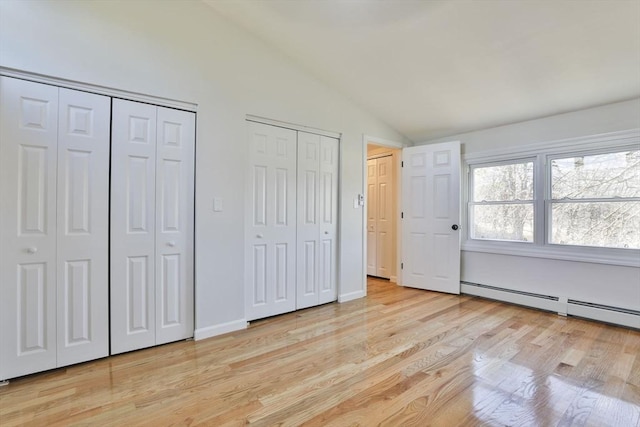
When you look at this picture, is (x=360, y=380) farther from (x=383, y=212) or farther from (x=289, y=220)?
(x=383, y=212)

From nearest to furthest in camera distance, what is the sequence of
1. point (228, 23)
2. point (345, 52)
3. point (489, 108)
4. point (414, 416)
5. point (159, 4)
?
point (414, 416) → point (159, 4) → point (228, 23) → point (345, 52) → point (489, 108)

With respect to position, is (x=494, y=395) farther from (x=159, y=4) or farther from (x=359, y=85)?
(x=159, y=4)

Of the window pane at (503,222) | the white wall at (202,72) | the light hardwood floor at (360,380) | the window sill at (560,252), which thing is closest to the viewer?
the light hardwood floor at (360,380)

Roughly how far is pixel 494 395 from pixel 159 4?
12.3 ft

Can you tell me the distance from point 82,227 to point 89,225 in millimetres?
43

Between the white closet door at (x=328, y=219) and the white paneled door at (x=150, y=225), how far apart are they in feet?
4.92

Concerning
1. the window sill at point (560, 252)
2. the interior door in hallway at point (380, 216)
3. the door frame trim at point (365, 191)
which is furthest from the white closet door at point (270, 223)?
the window sill at point (560, 252)

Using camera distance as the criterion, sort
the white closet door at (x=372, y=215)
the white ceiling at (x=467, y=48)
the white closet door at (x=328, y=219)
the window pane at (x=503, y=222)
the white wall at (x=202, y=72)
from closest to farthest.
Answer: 1. the white wall at (x=202, y=72)
2. the white ceiling at (x=467, y=48)
3. the white closet door at (x=328, y=219)
4. the window pane at (x=503, y=222)
5. the white closet door at (x=372, y=215)

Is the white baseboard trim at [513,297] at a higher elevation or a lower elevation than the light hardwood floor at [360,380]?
higher

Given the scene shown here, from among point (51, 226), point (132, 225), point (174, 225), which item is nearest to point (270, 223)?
point (174, 225)

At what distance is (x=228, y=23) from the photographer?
112 inches

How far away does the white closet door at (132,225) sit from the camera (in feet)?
7.70

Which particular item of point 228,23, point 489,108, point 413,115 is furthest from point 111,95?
point 489,108

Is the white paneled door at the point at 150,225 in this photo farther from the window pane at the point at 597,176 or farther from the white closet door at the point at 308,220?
the window pane at the point at 597,176
